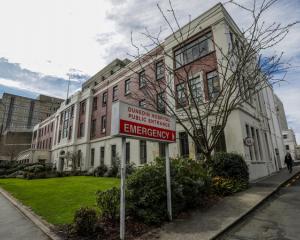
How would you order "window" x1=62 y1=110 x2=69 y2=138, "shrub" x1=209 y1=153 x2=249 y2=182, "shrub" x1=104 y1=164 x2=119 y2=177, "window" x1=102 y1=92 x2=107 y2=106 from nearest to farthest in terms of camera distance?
"shrub" x1=209 y1=153 x2=249 y2=182 → "shrub" x1=104 y1=164 x2=119 y2=177 → "window" x1=102 y1=92 x2=107 y2=106 → "window" x1=62 y1=110 x2=69 y2=138

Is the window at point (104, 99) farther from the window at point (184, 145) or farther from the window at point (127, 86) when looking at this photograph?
the window at point (184, 145)

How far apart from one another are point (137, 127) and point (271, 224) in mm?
4459

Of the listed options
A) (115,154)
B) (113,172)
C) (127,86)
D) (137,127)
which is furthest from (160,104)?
(137,127)

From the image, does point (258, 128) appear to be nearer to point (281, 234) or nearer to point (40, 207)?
point (281, 234)

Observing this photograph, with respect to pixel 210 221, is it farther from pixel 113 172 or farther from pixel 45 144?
pixel 45 144

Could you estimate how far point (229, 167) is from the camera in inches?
417

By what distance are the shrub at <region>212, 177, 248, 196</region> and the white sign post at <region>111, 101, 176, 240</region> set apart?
4.08 m

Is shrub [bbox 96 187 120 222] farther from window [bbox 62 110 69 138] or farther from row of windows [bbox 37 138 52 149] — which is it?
row of windows [bbox 37 138 52 149]

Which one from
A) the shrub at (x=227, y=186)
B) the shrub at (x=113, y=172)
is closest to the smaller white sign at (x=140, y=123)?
the shrub at (x=227, y=186)

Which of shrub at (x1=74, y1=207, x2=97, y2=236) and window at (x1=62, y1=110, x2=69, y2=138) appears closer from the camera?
shrub at (x1=74, y1=207, x2=97, y2=236)

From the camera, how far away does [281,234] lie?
4695 mm

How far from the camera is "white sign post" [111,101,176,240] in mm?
4922

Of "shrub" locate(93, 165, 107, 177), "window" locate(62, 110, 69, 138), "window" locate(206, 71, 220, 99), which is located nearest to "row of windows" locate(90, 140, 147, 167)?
"shrub" locate(93, 165, 107, 177)

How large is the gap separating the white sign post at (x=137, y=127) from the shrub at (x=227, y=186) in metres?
4.08
